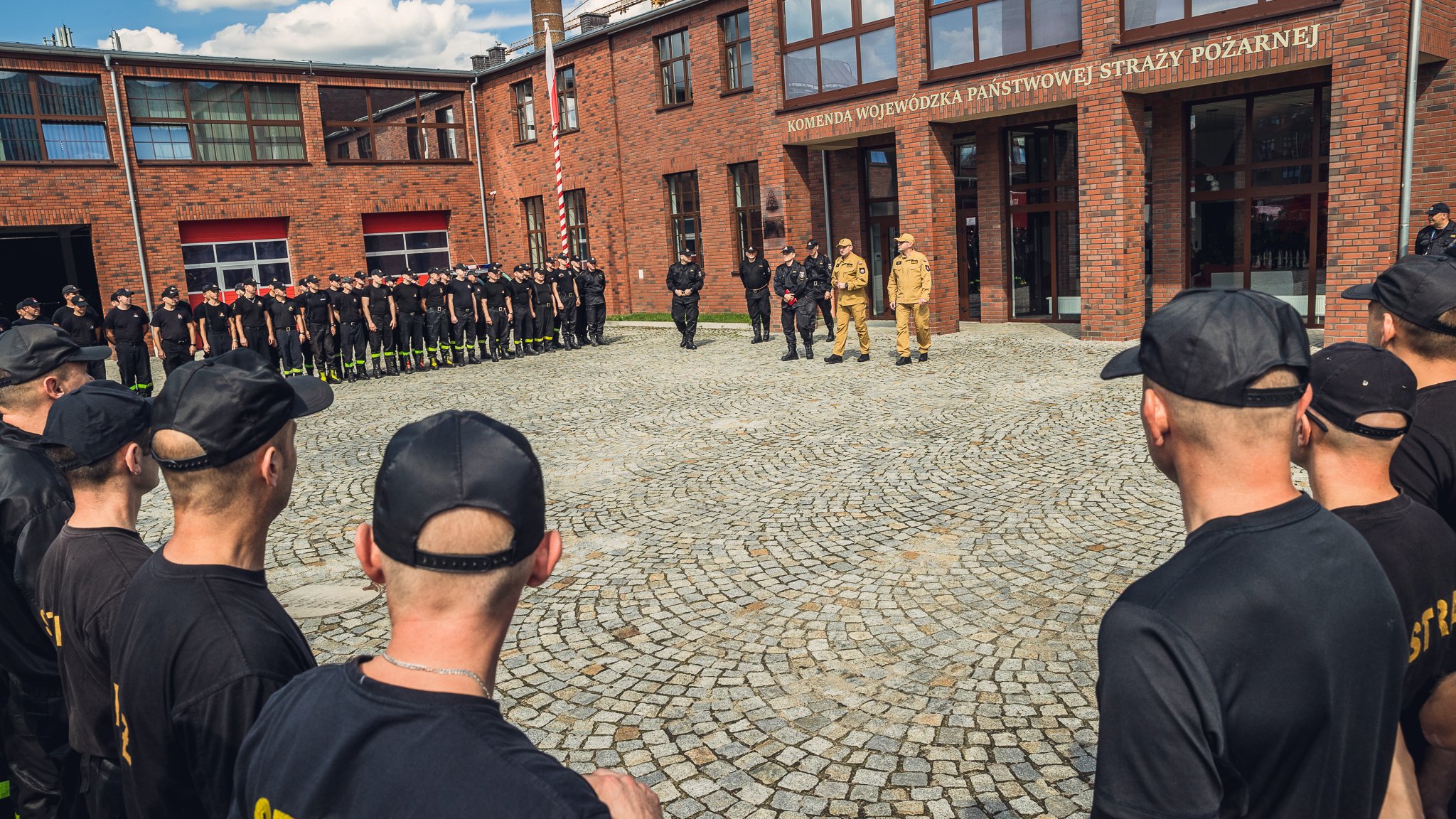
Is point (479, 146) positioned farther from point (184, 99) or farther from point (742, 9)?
point (742, 9)

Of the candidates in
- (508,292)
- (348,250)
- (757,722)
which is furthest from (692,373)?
(348,250)

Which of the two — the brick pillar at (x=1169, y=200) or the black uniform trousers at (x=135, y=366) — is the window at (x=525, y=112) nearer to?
the black uniform trousers at (x=135, y=366)

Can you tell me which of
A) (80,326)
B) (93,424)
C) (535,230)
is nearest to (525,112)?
(535,230)

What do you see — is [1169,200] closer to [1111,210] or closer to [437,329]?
[1111,210]

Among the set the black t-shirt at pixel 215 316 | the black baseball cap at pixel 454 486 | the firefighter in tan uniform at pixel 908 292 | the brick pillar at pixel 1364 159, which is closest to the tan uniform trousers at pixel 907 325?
the firefighter in tan uniform at pixel 908 292

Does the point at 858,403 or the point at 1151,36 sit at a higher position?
the point at 1151,36

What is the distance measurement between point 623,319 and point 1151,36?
48.8 ft

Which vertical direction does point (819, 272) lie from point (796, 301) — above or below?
above

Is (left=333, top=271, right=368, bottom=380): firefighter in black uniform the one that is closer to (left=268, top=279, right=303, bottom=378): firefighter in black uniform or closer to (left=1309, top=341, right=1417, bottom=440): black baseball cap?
(left=268, top=279, right=303, bottom=378): firefighter in black uniform

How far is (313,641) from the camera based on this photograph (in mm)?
5496

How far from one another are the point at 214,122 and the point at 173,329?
12.4 m

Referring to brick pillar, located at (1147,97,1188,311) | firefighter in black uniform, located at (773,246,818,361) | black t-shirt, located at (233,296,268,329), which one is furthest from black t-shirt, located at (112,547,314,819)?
brick pillar, located at (1147,97,1188,311)

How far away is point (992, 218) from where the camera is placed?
1903cm

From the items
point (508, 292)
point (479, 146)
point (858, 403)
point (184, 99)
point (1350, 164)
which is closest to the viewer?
point (858, 403)
